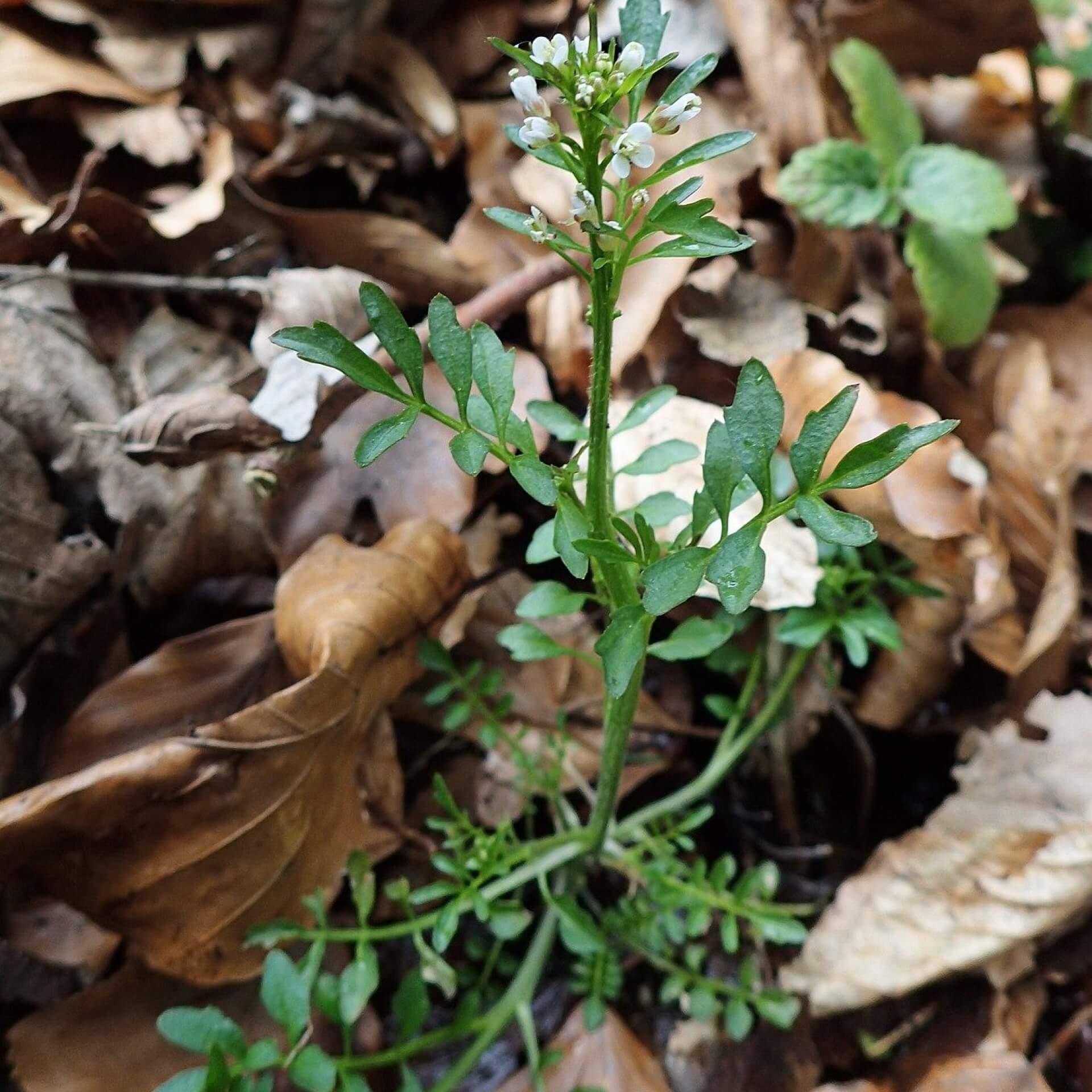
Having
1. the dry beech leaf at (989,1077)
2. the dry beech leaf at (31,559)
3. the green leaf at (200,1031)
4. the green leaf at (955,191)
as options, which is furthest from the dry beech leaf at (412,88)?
the dry beech leaf at (989,1077)

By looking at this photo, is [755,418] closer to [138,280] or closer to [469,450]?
[469,450]

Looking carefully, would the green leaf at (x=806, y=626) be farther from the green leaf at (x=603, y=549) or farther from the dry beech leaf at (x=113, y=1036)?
the dry beech leaf at (x=113, y=1036)

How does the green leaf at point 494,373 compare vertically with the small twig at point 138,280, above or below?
below

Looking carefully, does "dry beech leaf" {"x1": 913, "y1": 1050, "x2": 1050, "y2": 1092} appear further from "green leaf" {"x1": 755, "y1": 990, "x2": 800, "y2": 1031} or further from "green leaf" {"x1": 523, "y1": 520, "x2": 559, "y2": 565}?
"green leaf" {"x1": 523, "y1": 520, "x2": 559, "y2": 565}

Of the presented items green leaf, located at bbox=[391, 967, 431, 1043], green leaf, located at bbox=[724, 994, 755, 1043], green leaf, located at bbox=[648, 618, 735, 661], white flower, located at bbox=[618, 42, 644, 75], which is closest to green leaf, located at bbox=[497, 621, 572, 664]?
green leaf, located at bbox=[648, 618, 735, 661]

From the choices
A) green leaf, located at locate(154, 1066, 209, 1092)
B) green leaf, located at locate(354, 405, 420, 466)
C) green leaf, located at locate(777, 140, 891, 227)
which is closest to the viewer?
green leaf, located at locate(354, 405, 420, 466)

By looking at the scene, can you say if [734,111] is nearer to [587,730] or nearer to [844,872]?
[587,730]
